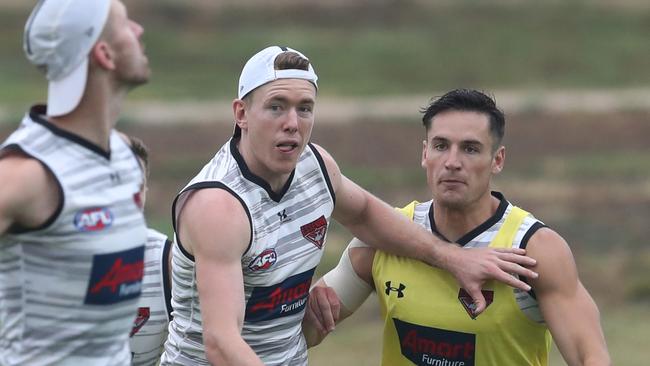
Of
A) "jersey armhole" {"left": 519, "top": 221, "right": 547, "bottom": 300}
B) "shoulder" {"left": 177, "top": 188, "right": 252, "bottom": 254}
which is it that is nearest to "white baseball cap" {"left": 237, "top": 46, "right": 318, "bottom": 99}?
"shoulder" {"left": 177, "top": 188, "right": 252, "bottom": 254}

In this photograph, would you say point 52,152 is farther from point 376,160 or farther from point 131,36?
point 376,160

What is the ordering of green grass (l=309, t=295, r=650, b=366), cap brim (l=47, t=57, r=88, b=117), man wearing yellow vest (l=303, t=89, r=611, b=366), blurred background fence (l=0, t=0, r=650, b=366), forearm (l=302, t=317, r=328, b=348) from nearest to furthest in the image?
cap brim (l=47, t=57, r=88, b=117) → man wearing yellow vest (l=303, t=89, r=611, b=366) → forearm (l=302, t=317, r=328, b=348) → green grass (l=309, t=295, r=650, b=366) → blurred background fence (l=0, t=0, r=650, b=366)

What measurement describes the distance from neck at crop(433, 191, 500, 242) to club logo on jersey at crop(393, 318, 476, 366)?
1.54ft

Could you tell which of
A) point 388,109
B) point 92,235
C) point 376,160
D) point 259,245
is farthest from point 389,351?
point 388,109

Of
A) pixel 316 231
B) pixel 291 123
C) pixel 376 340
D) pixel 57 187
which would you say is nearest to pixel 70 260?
pixel 57 187

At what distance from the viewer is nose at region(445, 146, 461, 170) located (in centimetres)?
725

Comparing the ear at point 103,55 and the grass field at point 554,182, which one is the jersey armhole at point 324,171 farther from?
the grass field at point 554,182

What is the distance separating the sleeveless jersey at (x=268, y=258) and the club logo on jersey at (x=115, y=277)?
1.05 m

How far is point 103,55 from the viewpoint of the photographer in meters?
5.44

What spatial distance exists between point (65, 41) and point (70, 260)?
760mm

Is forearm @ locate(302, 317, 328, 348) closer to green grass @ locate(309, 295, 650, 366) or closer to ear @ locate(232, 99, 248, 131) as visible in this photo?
ear @ locate(232, 99, 248, 131)

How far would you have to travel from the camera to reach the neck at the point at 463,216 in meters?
7.45

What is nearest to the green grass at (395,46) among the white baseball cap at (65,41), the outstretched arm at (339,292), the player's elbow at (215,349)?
the outstretched arm at (339,292)

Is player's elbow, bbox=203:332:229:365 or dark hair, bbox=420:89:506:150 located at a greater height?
dark hair, bbox=420:89:506:150
